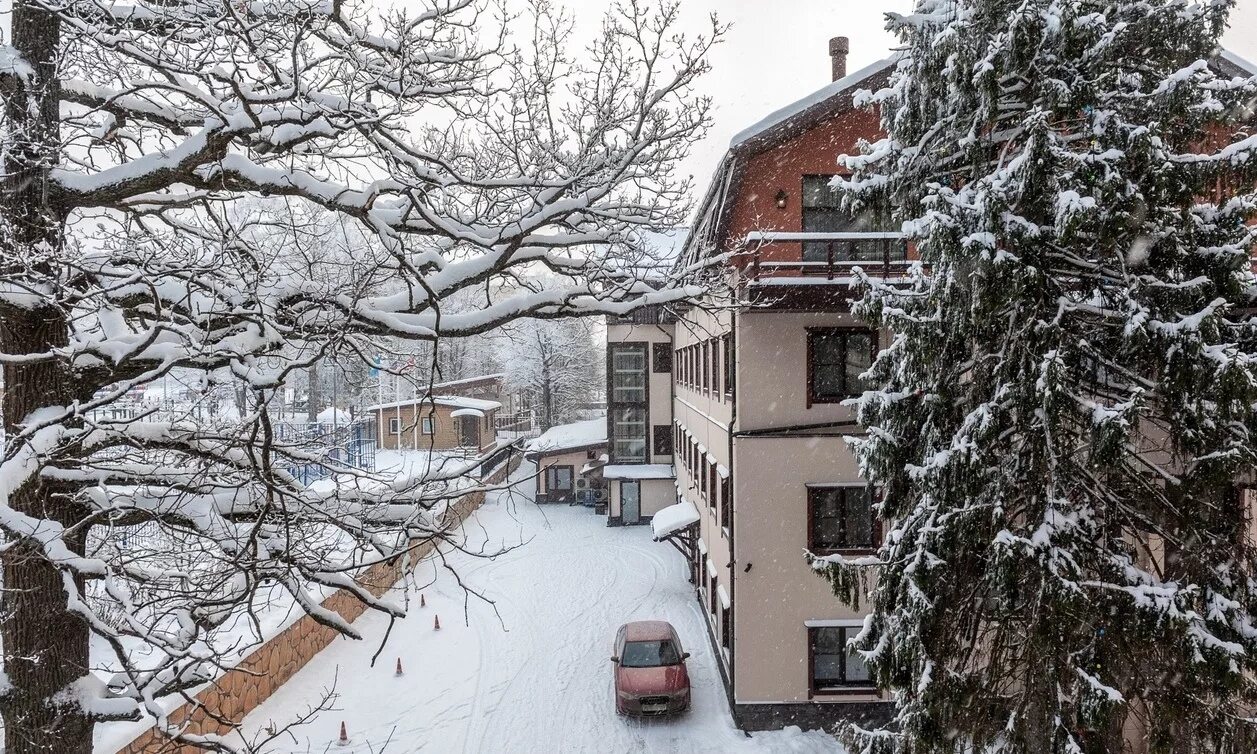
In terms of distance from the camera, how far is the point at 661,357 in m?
30.6

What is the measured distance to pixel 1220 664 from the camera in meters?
6.13

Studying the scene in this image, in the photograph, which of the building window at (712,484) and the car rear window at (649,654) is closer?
the car rear window at (649,654)

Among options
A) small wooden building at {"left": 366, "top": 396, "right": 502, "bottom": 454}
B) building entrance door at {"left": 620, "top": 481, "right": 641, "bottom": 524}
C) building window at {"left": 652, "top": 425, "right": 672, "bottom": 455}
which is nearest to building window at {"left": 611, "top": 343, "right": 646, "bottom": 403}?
building window at {"left": 652, "top": 425, "right": 672, "bottom": 455}

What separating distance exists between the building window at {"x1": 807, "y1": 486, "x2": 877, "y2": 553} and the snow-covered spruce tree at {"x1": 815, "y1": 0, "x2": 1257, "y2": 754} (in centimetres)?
533

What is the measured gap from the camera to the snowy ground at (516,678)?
12.4 m

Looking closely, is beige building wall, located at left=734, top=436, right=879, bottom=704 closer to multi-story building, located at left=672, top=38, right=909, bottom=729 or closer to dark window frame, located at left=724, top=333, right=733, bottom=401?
multi-story building, located at left=672, top=38, right=909, bottom=729

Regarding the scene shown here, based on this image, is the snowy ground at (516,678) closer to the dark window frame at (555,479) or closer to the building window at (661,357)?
the building window at (661,357)

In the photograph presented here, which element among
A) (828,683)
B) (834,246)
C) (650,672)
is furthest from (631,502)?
(834,246)

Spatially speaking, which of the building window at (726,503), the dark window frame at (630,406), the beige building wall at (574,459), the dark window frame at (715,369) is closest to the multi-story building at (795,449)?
the building window at (726,503)

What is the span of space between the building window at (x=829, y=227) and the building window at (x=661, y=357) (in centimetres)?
1738

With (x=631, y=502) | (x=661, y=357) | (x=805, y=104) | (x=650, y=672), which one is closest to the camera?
(x=805, y=104)

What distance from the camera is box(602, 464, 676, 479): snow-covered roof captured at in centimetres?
2905

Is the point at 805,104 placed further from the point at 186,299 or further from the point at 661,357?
the point at 661,357

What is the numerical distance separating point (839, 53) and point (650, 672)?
14.3m
